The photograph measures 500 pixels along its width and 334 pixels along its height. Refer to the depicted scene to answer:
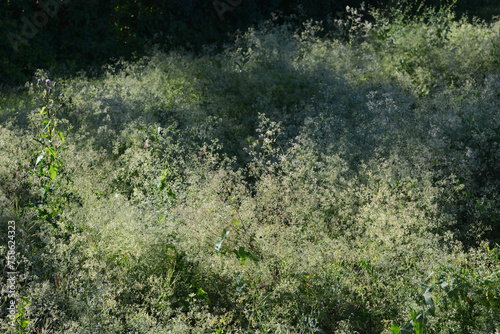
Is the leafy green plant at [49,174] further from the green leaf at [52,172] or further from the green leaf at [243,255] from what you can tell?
the green leaf at [243,255]

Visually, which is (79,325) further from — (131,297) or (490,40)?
(490,40)

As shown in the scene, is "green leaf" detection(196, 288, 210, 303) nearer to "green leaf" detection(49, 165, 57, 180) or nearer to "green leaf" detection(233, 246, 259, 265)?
"green leaf" detection(233, 246, 259, 265)

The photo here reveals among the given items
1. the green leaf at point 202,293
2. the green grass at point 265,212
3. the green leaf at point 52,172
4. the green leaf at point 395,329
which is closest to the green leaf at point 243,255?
the green grass at point 265,212

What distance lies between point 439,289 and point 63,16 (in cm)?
739

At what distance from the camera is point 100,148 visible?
4.07 m

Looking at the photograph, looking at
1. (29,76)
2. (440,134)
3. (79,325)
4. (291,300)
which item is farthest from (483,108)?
(29,76)

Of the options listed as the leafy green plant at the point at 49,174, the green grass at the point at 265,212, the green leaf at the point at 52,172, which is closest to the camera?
the green grass at the point at 265,212

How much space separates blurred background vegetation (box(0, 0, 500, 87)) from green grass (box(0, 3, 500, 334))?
2.25 m

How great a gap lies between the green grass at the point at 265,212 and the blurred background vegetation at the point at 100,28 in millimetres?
2246

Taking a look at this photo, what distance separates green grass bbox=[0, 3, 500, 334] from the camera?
7.95 ft

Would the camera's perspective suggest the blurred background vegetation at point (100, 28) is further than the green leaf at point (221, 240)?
Yes

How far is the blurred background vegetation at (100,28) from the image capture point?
700 centimetres

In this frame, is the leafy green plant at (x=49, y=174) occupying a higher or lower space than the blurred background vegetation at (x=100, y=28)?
lower

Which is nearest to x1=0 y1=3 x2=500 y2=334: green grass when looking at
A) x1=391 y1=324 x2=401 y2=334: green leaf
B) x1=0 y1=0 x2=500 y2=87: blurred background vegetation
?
x1=391 y1=324 x2=401 y2=334: green leaf
